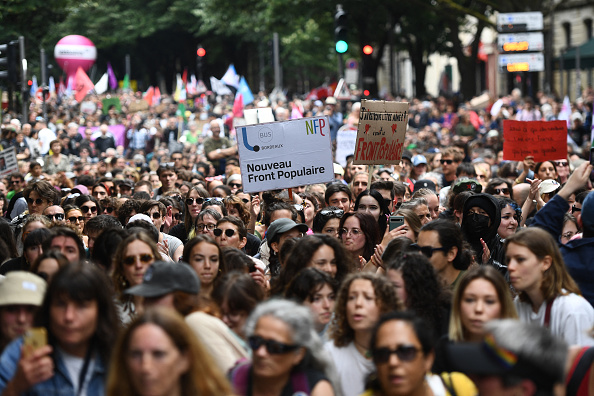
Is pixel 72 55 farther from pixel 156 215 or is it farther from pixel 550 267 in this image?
pixel 550 267

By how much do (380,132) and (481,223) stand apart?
352 cm

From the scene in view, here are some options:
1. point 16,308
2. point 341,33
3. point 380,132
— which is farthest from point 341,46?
point 16,308

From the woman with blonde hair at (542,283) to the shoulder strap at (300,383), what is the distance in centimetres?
175

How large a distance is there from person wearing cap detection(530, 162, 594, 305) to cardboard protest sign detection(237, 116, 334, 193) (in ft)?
14.8

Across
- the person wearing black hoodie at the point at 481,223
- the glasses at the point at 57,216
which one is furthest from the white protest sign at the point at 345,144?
the person wearing black hoodie at the point at 481,223

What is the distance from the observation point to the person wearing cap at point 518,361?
3750 mm

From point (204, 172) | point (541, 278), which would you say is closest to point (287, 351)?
point (541, 278)

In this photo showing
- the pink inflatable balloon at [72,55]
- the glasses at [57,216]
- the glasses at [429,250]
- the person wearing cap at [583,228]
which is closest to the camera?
the person wearing cap at [583,228]

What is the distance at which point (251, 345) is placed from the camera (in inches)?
177

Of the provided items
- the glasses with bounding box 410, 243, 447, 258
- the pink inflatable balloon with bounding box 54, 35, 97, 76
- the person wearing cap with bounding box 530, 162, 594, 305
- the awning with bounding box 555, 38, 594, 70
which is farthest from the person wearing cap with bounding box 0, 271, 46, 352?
the pink inflatable balloon with bounding box 54, 35, 97, 76

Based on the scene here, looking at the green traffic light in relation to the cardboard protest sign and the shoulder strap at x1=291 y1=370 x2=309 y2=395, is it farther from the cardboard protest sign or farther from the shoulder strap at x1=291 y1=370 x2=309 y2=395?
Result: the shoulder strap at x1=291 y1=370 x2=309 y2=395

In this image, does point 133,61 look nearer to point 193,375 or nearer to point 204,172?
point 204,172

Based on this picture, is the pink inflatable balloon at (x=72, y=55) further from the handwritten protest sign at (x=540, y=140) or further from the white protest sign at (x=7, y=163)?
the handwritten protest sign at (x=540, y=140)

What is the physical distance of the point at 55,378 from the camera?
15.1ft
